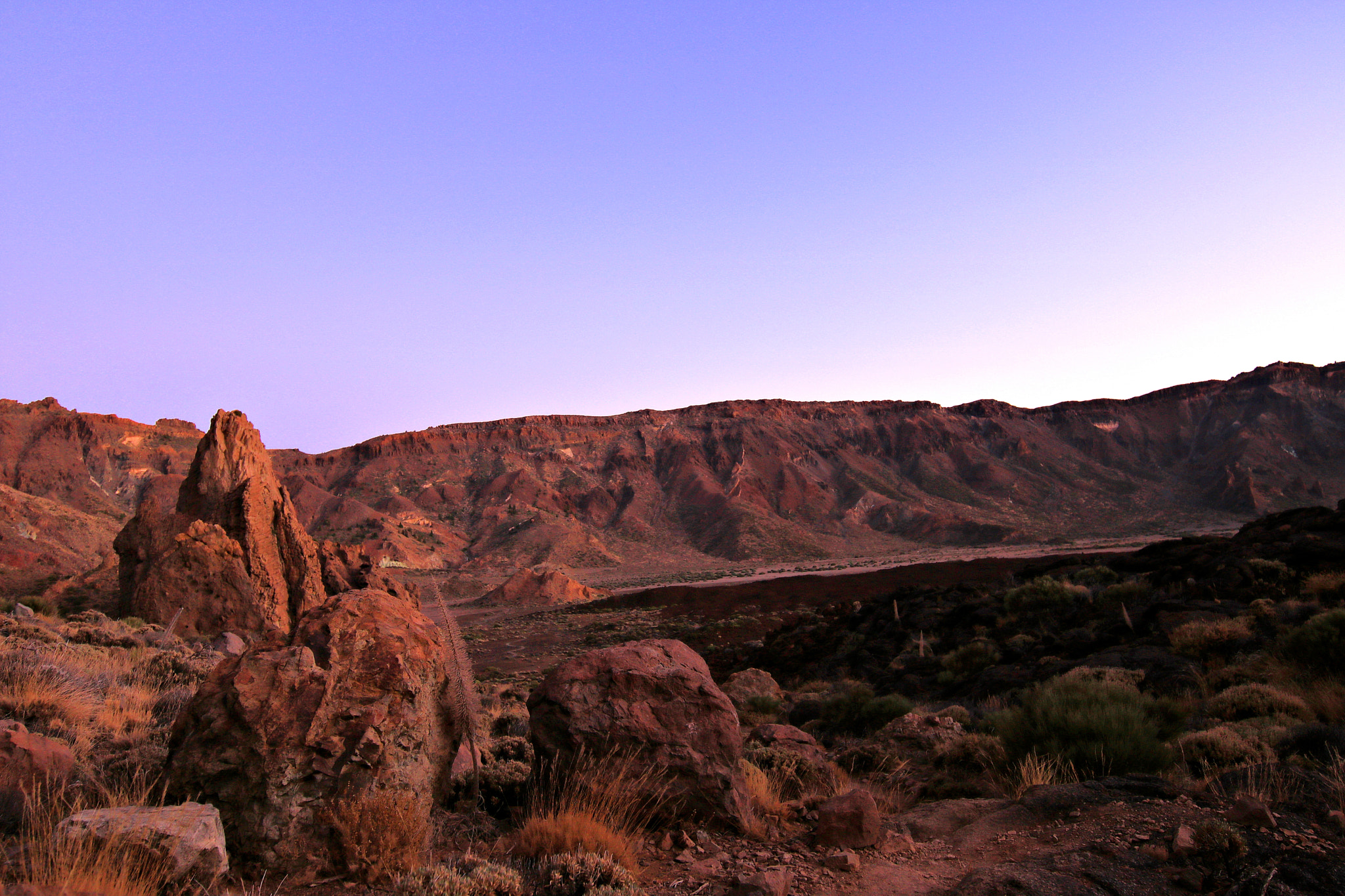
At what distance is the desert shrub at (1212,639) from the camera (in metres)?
11.1

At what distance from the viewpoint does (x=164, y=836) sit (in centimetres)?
326

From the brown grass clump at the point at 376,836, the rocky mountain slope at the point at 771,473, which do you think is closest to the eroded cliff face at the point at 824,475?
the rocky mountain slope at the point at 771,473

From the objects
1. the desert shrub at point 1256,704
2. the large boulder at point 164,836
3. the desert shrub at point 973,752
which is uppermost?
the large boulder at point 164,836

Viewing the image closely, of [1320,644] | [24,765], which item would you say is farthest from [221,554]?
[1320,644]

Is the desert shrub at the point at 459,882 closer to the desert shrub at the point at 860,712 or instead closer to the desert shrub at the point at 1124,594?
the desert shrub at the point at 860,712

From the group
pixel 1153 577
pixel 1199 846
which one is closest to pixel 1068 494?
pixel 1153 577

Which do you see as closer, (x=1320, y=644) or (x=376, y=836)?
(x=376, y=836)

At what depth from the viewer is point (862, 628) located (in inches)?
852

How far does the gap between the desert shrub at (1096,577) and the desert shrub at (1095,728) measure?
14.0 meters

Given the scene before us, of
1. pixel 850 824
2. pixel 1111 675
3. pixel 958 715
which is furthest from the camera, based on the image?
pixel 1111 675

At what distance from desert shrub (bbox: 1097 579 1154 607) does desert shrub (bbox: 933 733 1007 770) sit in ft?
38.4

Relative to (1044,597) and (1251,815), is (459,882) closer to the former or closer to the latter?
(1251,815)

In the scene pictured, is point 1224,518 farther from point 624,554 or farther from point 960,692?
point 960,692

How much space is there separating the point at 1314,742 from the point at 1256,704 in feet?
6.56
